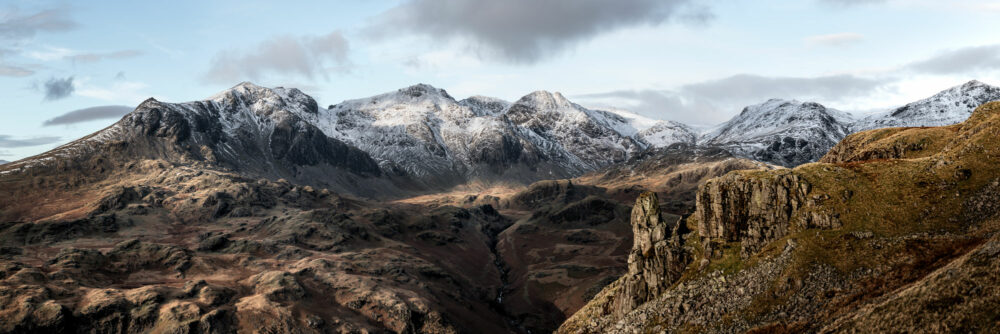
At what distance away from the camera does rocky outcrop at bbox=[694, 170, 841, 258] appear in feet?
298

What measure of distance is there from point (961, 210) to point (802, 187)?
66.7 feet

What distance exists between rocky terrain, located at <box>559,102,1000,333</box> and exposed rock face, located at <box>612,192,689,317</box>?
0.87 ft

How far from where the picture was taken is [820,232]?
86688mm

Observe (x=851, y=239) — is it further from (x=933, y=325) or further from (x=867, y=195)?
(x=933, y=325)

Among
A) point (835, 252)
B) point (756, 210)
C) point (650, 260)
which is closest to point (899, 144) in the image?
point (756, 210)

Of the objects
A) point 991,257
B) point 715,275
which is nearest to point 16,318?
point 715,275

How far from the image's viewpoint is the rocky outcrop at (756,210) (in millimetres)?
90938

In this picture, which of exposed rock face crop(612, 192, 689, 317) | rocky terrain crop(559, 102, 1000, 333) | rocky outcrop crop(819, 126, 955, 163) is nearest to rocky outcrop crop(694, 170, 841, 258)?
rocky terrain crop(559, 102, 1000, 333)

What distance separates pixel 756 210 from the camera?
9562 centimetres

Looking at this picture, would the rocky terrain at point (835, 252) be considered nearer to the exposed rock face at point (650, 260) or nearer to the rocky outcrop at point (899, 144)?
the exposed rock face at point (650, 260)

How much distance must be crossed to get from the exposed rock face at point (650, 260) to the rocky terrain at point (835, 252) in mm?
265

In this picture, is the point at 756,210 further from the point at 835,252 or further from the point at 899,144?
the point at 899,144

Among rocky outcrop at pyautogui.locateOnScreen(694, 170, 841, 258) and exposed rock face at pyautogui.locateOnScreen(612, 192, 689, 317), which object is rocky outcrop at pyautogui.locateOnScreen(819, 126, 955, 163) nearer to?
rocky outcrop at pyautogui.locateOnScreen(694, 170, 841, 258)

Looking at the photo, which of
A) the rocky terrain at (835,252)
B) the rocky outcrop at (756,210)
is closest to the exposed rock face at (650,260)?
the rocky terrain at (835,252)
